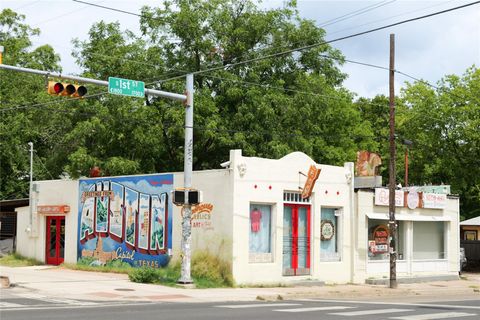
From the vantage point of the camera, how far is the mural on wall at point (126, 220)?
2523 cm

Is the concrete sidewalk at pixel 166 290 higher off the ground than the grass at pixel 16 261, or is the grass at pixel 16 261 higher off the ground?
the grass at pixel 16 261

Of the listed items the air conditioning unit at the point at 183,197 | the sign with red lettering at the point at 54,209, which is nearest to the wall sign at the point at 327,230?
the air conditioning unit at the point at 183,197

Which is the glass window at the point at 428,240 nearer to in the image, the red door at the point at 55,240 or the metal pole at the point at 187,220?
the metal pole at the point at 187,220

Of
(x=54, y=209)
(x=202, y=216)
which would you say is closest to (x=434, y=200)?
(x=202, y=216)

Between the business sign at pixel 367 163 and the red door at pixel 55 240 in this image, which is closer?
the business sign at pixel 367 163

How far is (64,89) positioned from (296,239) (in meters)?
10.6

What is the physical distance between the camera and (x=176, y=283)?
71.5 ft

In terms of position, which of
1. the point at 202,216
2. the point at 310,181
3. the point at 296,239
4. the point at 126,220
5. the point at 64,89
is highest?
the point at 64,89

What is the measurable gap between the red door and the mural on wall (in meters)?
1.48

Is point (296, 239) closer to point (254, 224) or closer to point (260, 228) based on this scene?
point (260, 228)

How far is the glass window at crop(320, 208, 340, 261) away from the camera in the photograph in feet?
84.3

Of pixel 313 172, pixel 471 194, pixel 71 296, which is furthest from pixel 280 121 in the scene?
pixel 471 194

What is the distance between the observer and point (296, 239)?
2470cm

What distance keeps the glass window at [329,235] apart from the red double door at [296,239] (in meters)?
0.80
